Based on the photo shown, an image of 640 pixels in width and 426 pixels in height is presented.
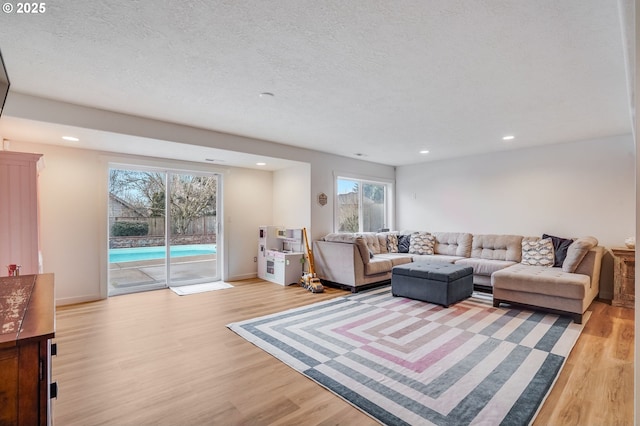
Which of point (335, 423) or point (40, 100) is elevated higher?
point (40, 100)

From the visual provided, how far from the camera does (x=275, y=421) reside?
184 cm

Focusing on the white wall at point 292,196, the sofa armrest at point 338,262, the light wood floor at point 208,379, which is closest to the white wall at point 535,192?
the light wood floor at point 208,379

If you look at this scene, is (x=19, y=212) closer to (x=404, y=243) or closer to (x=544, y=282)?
(x=544, y=282)

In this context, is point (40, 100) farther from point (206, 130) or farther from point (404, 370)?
point (404, 370)

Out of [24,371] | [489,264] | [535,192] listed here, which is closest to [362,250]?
[489,264]

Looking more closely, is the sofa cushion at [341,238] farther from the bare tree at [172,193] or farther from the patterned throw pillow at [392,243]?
the bare tree at [172,193]

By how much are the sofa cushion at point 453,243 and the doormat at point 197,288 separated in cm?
403

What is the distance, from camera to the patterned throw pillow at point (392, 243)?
20.3ft

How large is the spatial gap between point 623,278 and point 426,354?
135 inches

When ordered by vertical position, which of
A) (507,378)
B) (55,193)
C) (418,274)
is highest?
(55,193)

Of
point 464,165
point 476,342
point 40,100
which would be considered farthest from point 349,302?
point 40,100

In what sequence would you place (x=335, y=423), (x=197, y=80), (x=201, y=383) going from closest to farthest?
(x=335, y=423) → (x=201, y=383) → (x=197, y=80)

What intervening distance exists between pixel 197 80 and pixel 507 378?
351cm

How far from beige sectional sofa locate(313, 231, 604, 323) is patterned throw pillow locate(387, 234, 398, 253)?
0.02 metres
